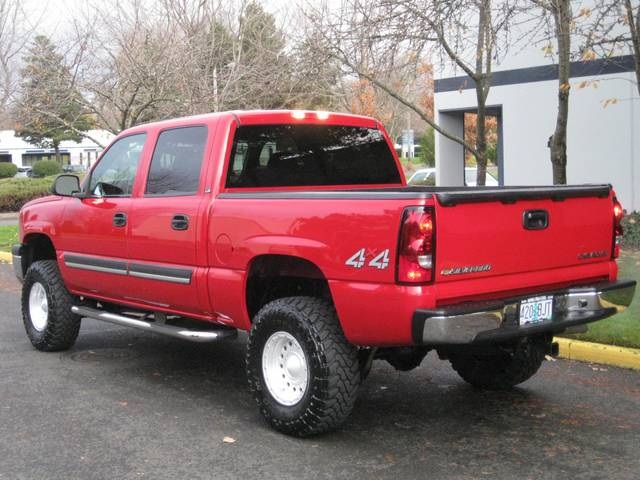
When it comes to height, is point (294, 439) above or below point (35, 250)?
below

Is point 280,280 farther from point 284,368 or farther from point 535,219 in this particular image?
point 535,219

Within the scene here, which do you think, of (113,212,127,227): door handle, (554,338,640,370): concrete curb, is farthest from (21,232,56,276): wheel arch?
(554,338,640,370): concrete curb

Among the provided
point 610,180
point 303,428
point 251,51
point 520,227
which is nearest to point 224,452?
point 303,428

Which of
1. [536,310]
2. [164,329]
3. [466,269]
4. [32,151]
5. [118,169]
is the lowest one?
[164,329]

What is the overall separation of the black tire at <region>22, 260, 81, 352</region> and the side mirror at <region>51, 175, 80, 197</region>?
772mm

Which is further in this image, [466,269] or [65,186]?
[65,186]

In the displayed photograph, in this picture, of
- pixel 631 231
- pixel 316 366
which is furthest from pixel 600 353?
pixel 631 231

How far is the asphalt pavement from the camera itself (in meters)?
4.19

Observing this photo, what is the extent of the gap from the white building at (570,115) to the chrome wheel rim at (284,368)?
891 centimetres

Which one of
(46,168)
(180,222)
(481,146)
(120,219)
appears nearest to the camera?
(180,222)

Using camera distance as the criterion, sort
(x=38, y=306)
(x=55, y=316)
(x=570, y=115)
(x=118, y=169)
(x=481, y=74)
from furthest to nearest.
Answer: (x=570, y=115) < (x=481, y=74) < (x=38, y=306) < (x=55, y=316) < (x=118, y=169)

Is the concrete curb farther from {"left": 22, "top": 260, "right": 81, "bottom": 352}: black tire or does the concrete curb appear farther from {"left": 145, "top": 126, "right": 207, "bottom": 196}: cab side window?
{"left": 22, "top": 260, "right": 81, "bottom": 352}: black tire

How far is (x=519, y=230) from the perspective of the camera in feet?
14.3

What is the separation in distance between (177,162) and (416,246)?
2.40 meters
